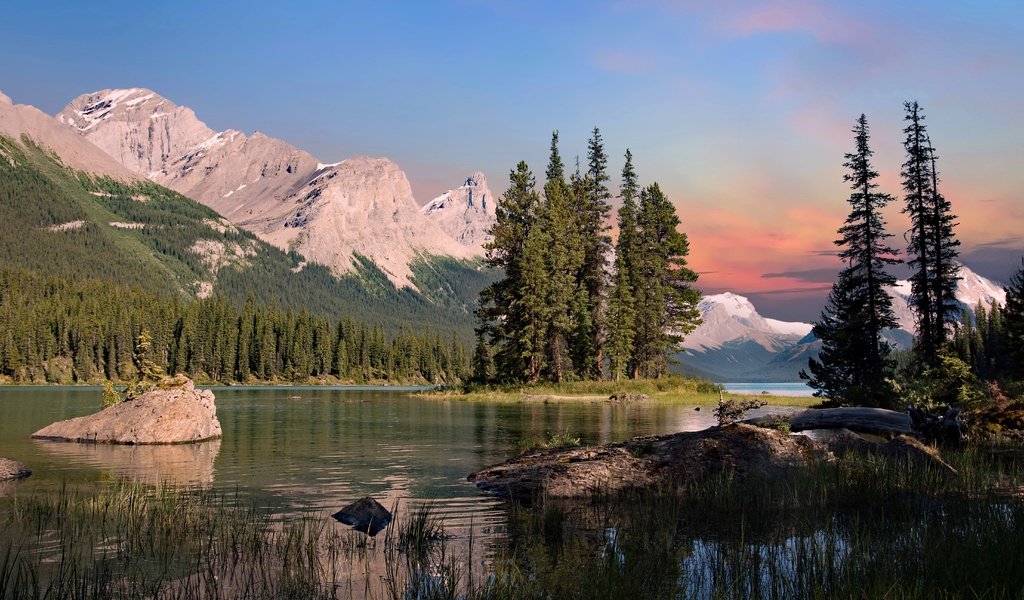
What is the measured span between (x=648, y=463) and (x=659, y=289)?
66.0 metres

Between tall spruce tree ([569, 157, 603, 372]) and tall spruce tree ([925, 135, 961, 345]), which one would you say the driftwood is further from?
tall spruce tree ([569, 157, 603, 372])

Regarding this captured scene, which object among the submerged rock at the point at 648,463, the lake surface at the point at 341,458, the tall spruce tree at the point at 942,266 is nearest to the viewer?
the lake surface at the point at 341,458

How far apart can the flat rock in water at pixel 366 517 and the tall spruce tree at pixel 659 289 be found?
7012 cm

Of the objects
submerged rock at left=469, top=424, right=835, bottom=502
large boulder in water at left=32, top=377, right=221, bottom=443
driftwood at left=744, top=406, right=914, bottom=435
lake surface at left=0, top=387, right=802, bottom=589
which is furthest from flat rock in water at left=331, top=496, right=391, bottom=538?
large boulder in water at left=32, top=377, right=221, bottom=443

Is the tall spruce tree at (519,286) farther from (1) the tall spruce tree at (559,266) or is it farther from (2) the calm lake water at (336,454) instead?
(2) the calm lake water at (336,454)

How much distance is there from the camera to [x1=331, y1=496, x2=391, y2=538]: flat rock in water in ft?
44.9

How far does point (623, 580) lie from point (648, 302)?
2979 inches

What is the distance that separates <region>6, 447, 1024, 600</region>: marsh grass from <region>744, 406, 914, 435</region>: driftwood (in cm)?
1013

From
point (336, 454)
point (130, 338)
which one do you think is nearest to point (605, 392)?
point (336, 454)

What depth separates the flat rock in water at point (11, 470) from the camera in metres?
19.8

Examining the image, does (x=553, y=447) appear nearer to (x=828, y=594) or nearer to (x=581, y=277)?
(x=828, y=594)

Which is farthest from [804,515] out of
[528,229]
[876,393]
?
[528,229]

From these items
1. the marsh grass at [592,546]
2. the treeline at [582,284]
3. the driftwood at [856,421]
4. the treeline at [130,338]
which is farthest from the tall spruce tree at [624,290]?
the treeline at [130,338]

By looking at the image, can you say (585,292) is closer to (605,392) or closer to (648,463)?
(605,392)
